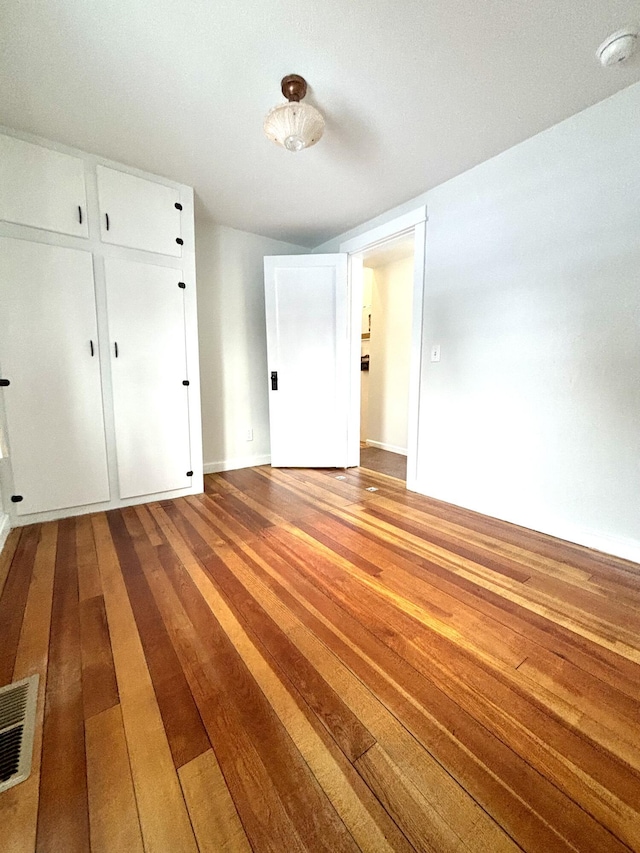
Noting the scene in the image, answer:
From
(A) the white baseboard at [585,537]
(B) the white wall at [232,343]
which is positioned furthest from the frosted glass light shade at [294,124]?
(A) the white baseboard at [585,537]

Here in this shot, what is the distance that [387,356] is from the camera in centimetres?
422

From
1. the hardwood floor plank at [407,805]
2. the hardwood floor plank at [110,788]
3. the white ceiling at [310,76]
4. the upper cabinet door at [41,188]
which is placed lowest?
the hardwood floor plank at [110,788]

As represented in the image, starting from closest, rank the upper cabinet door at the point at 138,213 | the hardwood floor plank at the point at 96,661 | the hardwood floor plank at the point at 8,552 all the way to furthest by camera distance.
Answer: the hardwood floor plank at the point at 96,661 < the hardwood floor plank at the point at 8,552 < the upper cabinet door at the point at 138,213

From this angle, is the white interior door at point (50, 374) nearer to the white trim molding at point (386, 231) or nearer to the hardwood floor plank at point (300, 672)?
the hardwood floor plank at point (300, 672)

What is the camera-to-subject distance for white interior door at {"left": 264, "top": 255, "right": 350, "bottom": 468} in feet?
10.3

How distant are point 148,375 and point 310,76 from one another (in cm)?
195

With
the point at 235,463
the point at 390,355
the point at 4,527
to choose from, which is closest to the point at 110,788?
the point at 4,527

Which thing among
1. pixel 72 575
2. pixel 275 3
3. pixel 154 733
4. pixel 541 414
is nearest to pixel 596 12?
pixel 275 3

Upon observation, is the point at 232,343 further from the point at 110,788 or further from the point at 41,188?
the point at 110,788

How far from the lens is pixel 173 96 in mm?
1596

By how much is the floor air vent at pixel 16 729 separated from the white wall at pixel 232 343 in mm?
2345

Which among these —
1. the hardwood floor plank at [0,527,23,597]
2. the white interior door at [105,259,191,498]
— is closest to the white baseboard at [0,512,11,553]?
the hardwood floor plank at [0,527,23,597]

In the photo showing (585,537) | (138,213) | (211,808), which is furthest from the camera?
(138,213)

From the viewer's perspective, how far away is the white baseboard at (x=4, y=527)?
5.93 feet
